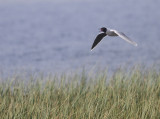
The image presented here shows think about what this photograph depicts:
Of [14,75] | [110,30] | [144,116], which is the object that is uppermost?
[110,30]

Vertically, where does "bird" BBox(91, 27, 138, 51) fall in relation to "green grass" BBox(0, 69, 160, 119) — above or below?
above

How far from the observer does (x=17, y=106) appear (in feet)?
23.3

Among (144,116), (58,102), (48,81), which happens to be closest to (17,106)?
(58,102)

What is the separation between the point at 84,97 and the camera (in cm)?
841

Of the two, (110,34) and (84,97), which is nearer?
(110,34)

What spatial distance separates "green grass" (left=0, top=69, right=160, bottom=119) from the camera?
6.89m

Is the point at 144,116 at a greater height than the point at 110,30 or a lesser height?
lesser

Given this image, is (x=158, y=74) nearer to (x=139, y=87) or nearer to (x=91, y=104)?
(x=139, y=87)

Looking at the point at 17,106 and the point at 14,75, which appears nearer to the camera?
the point at 17,106

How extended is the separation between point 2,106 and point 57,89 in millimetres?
1713

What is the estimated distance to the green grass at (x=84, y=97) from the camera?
6.89m

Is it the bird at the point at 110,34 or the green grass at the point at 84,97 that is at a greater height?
the bird at the point at 110,34

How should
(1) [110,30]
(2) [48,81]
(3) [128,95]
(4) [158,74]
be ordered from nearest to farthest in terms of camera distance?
(1) [110,30], (3) [128,95], (2) [48,81], (4) [158,74]

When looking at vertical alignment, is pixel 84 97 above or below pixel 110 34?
below
